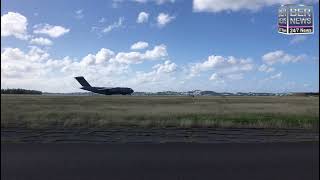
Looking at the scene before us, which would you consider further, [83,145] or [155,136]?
[155,136]

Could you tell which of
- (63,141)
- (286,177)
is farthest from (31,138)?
(286,177)

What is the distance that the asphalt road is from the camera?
34.1 ft

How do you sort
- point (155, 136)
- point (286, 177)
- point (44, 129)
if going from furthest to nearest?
point (44, 129)
point (155, 136)
point (286, 177)

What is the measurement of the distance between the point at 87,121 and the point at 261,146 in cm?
1121

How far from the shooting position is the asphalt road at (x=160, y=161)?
34.1 feet

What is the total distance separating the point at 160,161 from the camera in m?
12.4

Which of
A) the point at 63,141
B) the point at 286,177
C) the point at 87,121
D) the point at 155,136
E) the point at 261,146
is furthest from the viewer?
the point at 87,121

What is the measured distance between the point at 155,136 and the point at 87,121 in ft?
21.3

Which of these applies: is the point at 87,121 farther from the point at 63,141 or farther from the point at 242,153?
the point at 242,153

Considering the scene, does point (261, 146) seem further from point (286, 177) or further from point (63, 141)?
point (63, 141)

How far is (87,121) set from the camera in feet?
80.7

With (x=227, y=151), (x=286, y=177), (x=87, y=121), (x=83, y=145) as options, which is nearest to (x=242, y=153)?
(x=227, y=151)

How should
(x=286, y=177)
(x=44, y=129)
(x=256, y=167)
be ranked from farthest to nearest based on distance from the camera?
1. (x=44, y=129)
2. (x=256, y=167)
3. (x=286, y=177)

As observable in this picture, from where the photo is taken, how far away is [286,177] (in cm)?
1026
